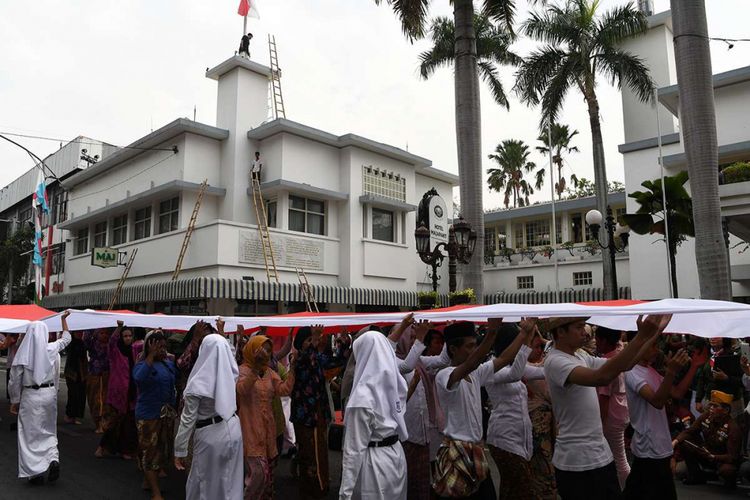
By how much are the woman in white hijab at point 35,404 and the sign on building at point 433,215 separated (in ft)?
60.0

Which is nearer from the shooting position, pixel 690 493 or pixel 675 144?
pixel 690 493

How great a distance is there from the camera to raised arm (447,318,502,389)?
4.47m

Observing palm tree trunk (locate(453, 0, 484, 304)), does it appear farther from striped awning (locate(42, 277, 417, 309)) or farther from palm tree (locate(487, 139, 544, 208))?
palm tree (locate(487, 139, 544, 208))

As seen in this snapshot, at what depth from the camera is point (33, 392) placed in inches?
300

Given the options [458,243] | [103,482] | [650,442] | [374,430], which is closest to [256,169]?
[458,243]

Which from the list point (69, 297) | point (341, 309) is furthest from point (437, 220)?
point (69, 297)

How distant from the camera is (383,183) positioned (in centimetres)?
2462

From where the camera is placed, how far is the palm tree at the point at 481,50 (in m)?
22.3

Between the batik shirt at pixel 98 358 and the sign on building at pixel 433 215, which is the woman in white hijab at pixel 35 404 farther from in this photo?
the sign on building at pixel 433 215

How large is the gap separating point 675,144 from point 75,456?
21.2 meters

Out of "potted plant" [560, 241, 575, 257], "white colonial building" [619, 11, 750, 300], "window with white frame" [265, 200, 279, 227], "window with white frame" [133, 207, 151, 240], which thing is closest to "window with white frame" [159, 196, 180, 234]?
"window with white frame" [133, 207, 151, 240]

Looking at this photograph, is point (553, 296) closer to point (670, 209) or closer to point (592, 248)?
point (592, 248)

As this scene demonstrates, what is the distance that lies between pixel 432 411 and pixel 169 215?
19233 mm

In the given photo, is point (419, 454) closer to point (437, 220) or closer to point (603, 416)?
point (603, 416)
